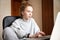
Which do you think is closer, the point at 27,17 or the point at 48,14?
the point at 27,17

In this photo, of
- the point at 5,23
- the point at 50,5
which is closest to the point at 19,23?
the point at 5,23

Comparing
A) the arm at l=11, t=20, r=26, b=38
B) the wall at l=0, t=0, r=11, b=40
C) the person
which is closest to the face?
the person

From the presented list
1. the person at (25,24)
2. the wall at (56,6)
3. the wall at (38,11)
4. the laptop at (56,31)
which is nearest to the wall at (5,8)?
the wall at (38,11)

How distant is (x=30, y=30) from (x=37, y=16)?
1932 millimetres

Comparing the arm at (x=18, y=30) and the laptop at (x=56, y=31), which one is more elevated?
the laptop at (x=56, y=31)

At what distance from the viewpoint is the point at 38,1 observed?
11.1 feet

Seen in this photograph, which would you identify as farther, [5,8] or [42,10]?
[42,10]

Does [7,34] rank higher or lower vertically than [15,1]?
lower

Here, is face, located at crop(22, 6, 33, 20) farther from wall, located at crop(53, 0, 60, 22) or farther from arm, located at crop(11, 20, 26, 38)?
wall, located at crop(53, 0, 60, 22)

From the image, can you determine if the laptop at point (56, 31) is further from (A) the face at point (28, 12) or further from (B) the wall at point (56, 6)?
(B) the wall at point (56, 6)

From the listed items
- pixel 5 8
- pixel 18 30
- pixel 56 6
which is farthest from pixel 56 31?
pixel 5 8

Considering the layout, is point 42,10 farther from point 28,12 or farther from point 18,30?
point 18,30

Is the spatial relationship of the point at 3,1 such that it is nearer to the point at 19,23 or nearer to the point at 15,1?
the point at 15,1

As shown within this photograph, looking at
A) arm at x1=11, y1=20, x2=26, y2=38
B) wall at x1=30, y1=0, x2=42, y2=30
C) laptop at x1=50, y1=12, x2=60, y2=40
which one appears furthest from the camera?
wall at x1=30, y1=0, x2=42, y2=30
